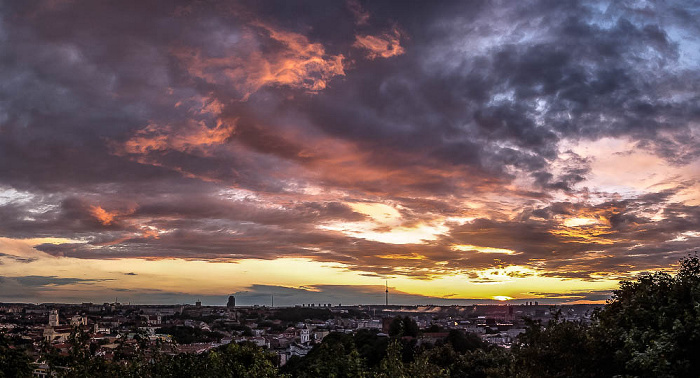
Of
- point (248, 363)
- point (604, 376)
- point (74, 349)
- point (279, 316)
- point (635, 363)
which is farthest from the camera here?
point (279, 316)

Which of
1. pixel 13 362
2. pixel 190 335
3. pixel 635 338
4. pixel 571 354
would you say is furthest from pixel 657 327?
pixel 190 335

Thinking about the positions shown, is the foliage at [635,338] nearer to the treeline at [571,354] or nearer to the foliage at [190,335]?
the treeline at [571,354]

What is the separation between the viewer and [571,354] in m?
13.9

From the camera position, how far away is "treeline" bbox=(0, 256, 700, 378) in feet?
38.2

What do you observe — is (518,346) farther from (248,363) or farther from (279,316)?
(279,316)

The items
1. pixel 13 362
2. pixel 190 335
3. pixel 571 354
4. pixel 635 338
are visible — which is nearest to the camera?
pixel 635 338

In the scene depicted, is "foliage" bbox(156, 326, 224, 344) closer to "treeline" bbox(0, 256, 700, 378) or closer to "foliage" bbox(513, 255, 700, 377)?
"treeline" bbox(0, 256, 700, 378)

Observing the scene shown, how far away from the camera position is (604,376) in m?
13.7

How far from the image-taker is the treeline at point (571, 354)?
38.2 ft

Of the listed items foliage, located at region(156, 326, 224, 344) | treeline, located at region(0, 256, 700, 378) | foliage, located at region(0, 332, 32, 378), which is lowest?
foliage, located at region(156, 326, 224, 344)

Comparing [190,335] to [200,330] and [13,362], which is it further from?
[13,362]

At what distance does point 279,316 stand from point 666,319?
180 meters

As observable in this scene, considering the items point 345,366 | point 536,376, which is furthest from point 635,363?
point 345,366

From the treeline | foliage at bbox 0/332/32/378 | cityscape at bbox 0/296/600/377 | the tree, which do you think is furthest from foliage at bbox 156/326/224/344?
the tree
